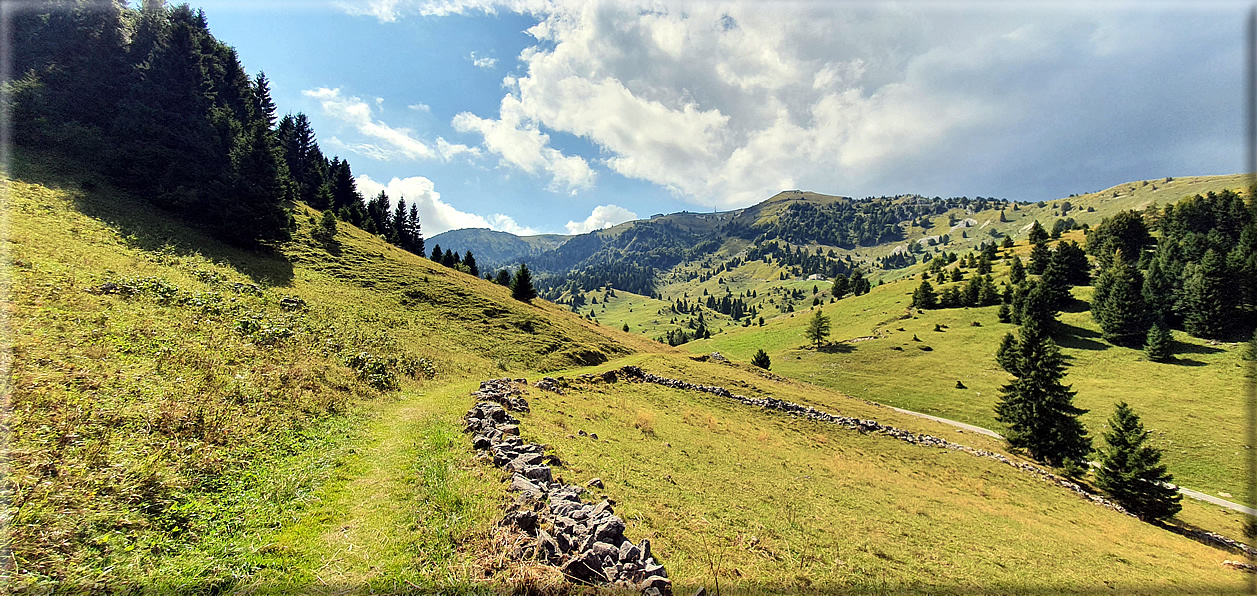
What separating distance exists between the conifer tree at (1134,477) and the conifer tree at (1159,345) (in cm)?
5422

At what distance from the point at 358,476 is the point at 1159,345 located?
104140mm

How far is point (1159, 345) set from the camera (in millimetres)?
59875

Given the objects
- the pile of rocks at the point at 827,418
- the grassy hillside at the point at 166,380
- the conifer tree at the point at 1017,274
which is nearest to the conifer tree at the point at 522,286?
the grassy hillside at the point at 166,380

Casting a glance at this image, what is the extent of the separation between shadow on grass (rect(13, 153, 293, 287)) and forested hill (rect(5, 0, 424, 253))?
156 centimetres

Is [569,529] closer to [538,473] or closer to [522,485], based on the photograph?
[522,485]

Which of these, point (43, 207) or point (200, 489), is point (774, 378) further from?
point (43, 207)

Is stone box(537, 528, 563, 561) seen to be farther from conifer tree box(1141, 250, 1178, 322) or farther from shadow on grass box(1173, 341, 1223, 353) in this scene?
conifer tree box(1141, 250, 1178, 322)

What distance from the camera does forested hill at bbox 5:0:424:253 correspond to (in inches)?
1617

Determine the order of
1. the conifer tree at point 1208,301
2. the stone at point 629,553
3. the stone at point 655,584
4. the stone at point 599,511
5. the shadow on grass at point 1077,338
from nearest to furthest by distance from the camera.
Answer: the stone at point 655,584, the stone at point 629,553, the stone at point 599,511, the conifer tree at point 1208,301, the shadow on grass at point 1077,338

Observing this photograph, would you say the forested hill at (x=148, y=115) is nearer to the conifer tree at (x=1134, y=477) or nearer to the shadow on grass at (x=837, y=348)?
the conifer tree at (x=1134, y=477)

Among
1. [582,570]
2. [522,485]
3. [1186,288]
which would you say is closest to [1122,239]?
[1186,288]

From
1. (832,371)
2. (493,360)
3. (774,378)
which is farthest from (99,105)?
(832,371)

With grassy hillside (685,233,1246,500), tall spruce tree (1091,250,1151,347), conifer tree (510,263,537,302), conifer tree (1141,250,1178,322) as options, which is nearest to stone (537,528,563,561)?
conifer tree (510,263,537,302)

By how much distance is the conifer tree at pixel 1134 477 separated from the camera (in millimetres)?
26703
